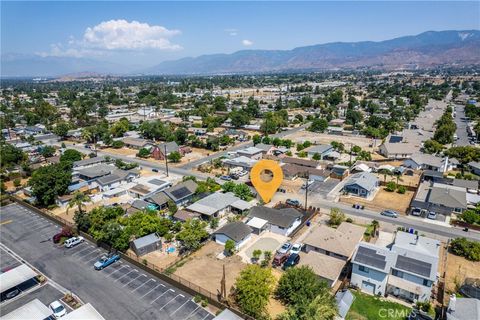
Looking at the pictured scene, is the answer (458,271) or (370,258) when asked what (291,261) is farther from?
(458,271)

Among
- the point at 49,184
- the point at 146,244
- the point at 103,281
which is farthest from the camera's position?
the point at 49,184

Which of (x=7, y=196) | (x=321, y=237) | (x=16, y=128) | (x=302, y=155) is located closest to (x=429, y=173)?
(x=302, y=155)

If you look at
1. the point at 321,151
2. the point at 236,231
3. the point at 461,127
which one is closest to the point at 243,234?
the point at 236,231

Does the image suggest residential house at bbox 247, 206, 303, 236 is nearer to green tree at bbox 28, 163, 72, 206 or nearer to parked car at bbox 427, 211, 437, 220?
parked car at bbox 427, 211, 437, 220

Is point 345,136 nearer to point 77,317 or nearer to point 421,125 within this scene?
point 421,125

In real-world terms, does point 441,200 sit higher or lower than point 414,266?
lower

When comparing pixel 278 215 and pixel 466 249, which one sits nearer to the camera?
pixel 466 249

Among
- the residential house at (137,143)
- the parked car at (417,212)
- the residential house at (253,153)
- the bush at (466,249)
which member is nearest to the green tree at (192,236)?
the bush at (466,249)
